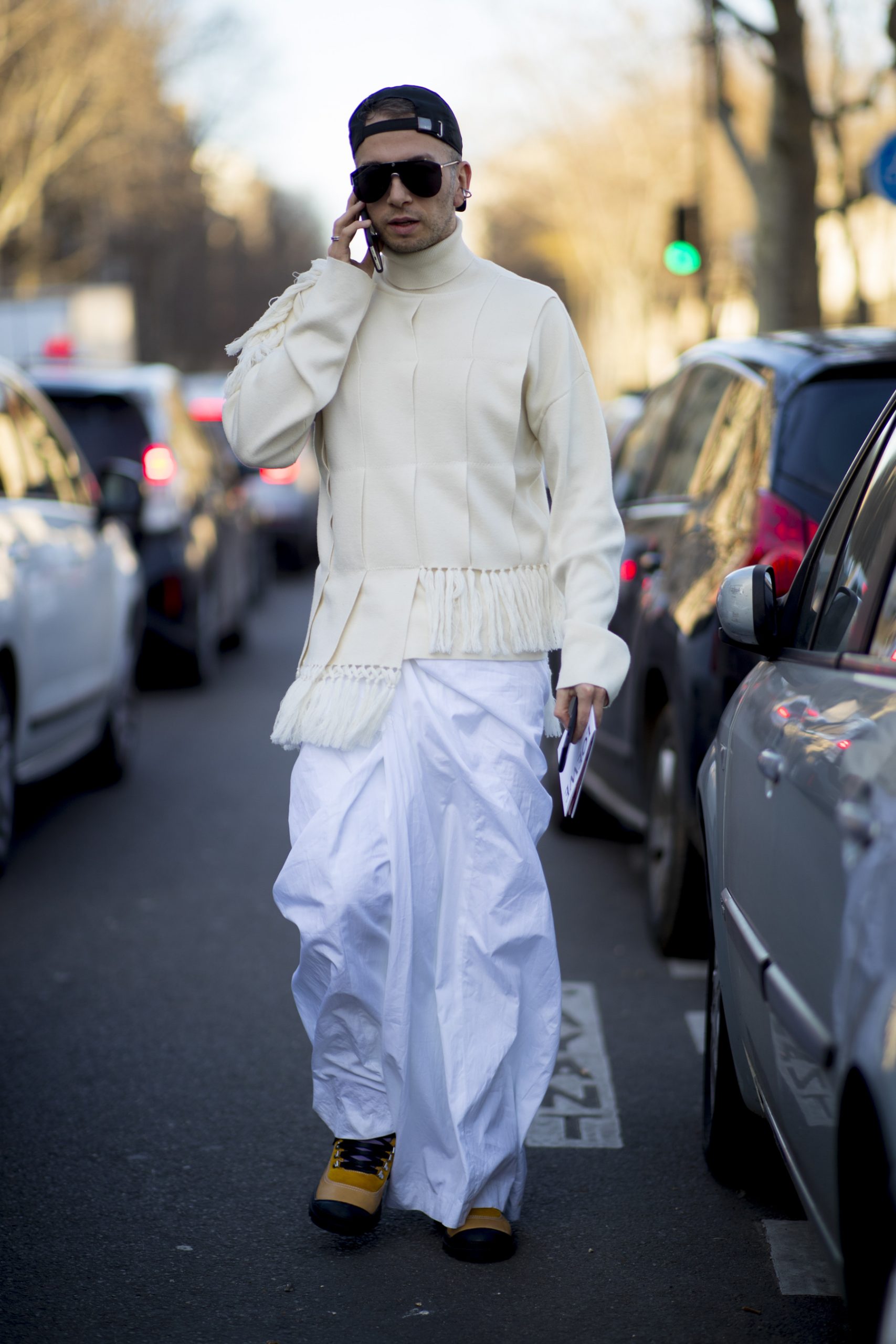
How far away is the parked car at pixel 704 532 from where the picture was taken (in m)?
4.93

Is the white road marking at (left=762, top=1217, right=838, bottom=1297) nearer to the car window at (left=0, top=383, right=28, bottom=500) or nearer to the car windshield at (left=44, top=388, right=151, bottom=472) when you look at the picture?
the car window at (left=0, top=383, right=28, bottom=500)

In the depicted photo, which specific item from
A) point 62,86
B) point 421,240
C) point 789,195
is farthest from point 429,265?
point 62,86

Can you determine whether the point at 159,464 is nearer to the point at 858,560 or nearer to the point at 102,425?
the point at 102,425

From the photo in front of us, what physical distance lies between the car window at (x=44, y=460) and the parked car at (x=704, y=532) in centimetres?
248

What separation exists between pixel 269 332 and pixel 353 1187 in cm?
160

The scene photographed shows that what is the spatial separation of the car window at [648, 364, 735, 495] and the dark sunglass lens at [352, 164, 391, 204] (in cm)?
256

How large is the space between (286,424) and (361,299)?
0.26m

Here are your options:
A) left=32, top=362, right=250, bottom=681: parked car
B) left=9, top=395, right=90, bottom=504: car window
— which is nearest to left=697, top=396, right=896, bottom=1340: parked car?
left=9, top=395, right=90, bottom=504: car window

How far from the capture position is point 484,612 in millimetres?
3367

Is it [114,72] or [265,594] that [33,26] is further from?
[265,594]

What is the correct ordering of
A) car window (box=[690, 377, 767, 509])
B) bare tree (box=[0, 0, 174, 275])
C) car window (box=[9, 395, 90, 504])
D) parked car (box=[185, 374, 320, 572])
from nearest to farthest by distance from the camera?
car window (box=[690, 377, 767, 509]), car window (box=[9, 395, 90, 504]), parked car (box=[185, 374, 320, 572]), bare tree (box=[0, 0, 174, 275])

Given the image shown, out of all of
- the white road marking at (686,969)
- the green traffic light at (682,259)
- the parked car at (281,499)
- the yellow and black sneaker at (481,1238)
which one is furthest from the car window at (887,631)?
the green traffic light at (682,259)

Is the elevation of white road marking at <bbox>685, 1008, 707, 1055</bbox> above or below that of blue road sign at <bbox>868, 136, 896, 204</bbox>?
below

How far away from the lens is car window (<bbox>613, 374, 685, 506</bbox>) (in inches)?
263
